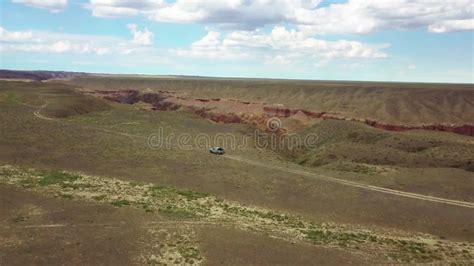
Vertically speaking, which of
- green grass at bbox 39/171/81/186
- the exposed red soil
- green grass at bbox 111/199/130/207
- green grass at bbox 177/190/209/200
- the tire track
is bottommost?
green grass at bbox 177/190/209/200

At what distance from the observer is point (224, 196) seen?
43812mm

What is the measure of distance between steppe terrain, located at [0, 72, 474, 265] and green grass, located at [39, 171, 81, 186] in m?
0.10

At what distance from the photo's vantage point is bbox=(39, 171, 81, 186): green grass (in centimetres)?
4316

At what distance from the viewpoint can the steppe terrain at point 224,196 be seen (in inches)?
1180

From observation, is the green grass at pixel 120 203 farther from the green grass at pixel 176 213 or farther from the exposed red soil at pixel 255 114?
the exposed red soil at pixel 255 114

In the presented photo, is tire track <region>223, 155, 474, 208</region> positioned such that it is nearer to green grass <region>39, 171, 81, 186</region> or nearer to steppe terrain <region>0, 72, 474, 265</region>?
steppe terrain <region>0, 72, 474, 265</region>

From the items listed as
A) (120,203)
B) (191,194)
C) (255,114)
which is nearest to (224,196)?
(191,194)

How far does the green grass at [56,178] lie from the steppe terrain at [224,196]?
0.34 ft

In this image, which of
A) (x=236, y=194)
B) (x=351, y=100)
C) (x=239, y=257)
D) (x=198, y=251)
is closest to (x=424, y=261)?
(x=239, y=257)

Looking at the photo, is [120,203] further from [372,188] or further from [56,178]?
[372,188]

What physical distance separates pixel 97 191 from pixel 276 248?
1949 centimetres

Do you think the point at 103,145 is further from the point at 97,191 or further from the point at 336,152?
the point at 336,152

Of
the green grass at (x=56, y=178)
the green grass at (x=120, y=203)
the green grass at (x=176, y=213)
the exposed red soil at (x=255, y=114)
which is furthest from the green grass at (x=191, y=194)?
the exposed red soil at (x=255, y=114)

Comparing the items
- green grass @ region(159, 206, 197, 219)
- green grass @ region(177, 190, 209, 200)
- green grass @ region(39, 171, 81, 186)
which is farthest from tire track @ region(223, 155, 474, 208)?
green grass @ region(39, 171, 81, 186)
